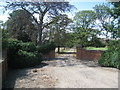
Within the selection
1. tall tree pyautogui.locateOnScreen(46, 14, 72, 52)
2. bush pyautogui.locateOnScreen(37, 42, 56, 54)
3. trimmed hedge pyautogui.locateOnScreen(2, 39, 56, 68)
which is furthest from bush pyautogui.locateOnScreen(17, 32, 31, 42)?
trimmed hedge pyautogui.locateOnScreen(2, 39, 56, 68)

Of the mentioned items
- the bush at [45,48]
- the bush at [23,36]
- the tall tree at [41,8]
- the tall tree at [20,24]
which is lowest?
the bush at [45,48]

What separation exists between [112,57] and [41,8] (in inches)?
382

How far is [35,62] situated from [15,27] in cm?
718

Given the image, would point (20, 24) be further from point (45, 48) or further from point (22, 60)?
point (22, 60)

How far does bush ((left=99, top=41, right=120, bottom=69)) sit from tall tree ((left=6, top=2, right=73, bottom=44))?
7967 millimetres

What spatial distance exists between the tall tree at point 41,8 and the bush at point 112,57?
7.97 metres

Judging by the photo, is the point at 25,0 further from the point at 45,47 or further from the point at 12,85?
Answer: the point at 12,85

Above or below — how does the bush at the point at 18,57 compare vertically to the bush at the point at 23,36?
below

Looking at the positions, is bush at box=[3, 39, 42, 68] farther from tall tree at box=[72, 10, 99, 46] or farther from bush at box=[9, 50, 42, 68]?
tall tree at box=[72, 10, 99, 46]

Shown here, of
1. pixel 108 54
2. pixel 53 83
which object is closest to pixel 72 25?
pixel 108 54

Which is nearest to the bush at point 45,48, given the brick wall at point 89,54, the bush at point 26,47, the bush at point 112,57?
the brick wall at point 89,54

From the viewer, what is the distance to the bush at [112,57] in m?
7.87

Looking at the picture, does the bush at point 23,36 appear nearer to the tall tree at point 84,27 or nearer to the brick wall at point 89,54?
the brick wall at point 89,54

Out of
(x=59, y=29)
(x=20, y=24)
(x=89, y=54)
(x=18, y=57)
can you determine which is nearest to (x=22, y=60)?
(x=18, y=57)
